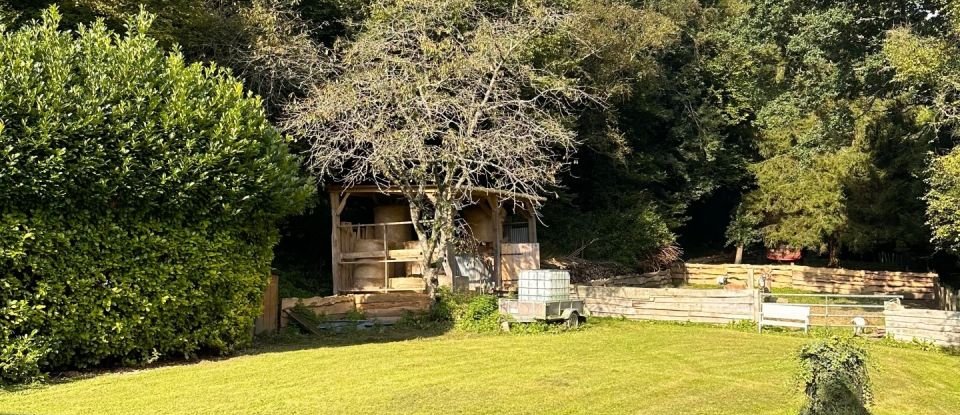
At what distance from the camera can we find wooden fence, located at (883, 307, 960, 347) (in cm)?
1304

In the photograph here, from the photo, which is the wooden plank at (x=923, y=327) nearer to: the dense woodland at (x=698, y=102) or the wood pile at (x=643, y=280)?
the dense woodland at (x=698, y=102)

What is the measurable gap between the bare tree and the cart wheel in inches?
110

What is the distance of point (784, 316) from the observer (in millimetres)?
14633

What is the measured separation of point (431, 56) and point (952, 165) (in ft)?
33.8

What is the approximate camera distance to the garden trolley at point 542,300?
46.5 ft

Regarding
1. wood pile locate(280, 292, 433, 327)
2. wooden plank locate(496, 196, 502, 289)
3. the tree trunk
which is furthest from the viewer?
the tree trunk

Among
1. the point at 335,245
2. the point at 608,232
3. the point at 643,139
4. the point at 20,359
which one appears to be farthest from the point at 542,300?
the point at 643,139

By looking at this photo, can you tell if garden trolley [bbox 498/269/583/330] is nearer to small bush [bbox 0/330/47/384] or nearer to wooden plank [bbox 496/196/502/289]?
wooden plank [bbox 496/196/502/289]

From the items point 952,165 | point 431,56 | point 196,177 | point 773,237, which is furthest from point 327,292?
point 773,237

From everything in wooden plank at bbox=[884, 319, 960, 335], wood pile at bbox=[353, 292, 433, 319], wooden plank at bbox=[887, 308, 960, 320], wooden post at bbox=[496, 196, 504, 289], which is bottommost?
wooden plank at bbox=[884, 319, 960, 335]

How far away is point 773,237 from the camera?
29125mm

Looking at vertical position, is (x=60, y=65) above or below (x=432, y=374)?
above

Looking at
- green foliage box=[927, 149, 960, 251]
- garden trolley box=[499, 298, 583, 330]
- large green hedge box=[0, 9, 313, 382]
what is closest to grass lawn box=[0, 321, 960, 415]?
large green hedge box=[0, 9, 313, 382]

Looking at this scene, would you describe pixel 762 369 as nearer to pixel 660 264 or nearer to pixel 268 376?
pixel 268 376
